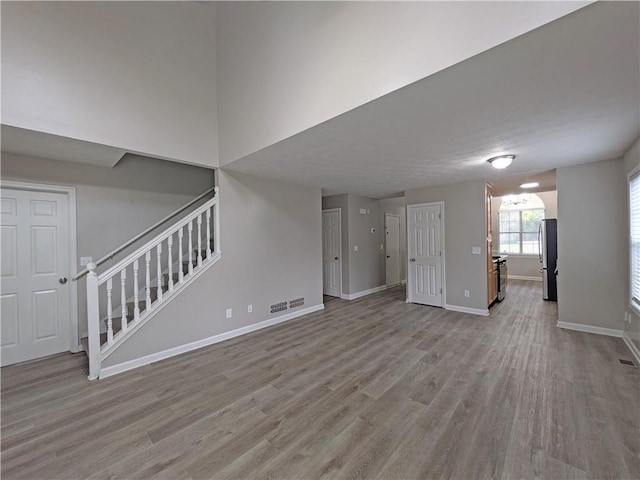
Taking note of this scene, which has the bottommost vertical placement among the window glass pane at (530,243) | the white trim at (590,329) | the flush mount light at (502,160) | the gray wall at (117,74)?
the white trim at (590,329)

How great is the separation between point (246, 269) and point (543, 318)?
5.04 metres

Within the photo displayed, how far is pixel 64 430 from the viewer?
6.61ft

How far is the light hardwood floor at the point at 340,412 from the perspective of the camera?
5.44ft

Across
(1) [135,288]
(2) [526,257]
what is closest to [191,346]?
(1) [135,288]

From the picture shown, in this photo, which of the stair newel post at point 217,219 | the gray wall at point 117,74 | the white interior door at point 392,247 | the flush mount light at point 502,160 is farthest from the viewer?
the white interior door at point 392,247

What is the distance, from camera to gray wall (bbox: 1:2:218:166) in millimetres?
2400

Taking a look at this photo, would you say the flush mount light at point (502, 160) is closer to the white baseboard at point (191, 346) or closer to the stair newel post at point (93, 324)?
the white baseboard at point (191, 346)

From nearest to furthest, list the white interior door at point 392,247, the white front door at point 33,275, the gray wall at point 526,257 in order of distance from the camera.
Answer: the white front door at point 33,275 → the white interior door at point 392,247 → the gray wall at point 526,257

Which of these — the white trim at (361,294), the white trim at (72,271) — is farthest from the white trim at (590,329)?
the white trim at (72,271)

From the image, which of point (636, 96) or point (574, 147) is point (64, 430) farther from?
point (574, 147)

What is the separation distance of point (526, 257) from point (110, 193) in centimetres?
1069

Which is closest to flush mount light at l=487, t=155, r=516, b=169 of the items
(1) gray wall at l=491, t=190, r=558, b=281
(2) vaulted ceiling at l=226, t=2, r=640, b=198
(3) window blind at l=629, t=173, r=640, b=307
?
(2) vaulted ceiling at l=226, t=2, r=640, b=198

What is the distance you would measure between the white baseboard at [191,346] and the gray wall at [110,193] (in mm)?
1189

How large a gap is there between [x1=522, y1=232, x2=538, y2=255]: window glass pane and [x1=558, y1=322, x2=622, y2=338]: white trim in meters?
5.33
